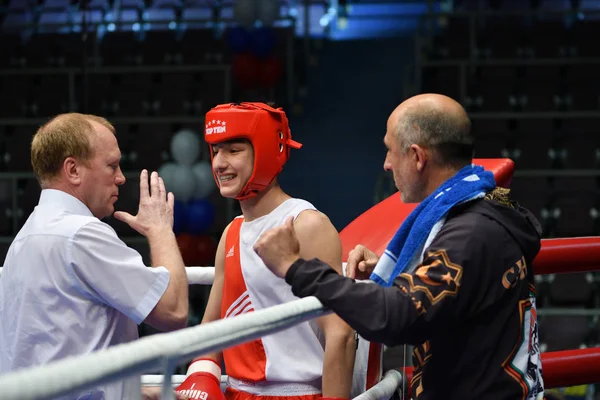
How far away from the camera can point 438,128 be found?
162cm

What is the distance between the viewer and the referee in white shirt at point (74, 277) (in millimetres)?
1711

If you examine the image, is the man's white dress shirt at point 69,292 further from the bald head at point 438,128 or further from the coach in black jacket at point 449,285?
the bald head at point 438,128

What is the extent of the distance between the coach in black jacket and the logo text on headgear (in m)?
0.50

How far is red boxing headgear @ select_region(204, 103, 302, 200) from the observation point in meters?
2.02

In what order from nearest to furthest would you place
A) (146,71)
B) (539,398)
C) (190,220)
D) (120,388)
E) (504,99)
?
(539,398) < (120,388) < (190,220) < (504,99) < (146,71)

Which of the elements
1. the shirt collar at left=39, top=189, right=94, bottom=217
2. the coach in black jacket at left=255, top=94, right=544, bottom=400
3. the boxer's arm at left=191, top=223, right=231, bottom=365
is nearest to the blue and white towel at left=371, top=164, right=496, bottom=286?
the coach in black jacket at left=255, top=94, right=544, bottom=400

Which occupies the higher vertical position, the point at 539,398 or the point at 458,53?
the point at 458,53

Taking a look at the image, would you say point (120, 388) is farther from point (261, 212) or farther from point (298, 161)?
point (298, 161)

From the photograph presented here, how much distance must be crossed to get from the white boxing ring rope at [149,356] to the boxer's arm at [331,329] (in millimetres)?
438

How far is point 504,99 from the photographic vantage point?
260 inches

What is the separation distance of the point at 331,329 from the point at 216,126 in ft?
1.83

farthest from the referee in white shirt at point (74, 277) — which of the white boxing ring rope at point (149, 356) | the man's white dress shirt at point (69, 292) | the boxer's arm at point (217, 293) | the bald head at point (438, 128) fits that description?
the bald head at point (438, 128)

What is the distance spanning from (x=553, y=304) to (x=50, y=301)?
3.99 m

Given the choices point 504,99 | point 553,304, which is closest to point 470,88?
point 504,99
